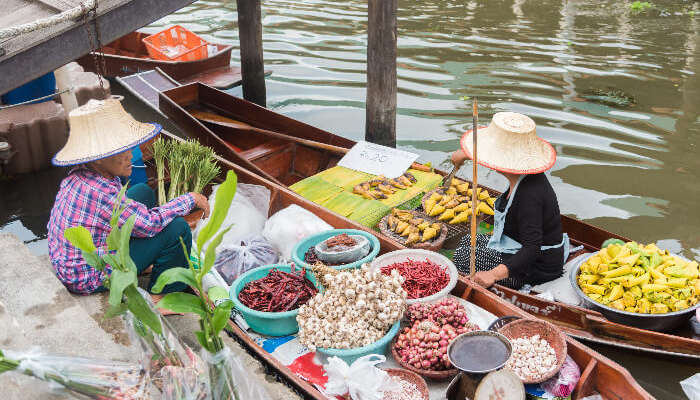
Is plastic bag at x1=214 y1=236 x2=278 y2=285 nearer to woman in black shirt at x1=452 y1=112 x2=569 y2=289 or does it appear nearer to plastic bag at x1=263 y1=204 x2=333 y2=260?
plastic bag at x1=263 y1=204 x2=333 y2=260

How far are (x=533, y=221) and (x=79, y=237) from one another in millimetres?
2801

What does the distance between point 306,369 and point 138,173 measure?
3022 millimetres

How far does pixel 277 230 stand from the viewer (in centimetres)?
418

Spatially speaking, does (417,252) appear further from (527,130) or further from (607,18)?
(607,18)

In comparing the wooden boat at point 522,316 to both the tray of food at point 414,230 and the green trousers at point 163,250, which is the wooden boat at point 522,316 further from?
the green trousers at point 163,250

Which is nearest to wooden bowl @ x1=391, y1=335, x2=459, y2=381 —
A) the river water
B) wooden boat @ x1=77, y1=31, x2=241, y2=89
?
the river water

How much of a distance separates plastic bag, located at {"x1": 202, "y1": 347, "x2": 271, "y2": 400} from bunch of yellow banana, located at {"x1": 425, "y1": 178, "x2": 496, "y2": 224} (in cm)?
276

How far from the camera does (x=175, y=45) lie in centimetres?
1080

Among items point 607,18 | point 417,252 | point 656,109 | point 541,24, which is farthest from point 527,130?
point 607,18

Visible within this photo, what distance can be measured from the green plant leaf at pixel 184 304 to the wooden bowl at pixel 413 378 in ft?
4.31

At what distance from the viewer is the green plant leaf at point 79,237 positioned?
6.34 ft

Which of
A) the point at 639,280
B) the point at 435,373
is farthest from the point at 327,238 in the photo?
the point at 639,280

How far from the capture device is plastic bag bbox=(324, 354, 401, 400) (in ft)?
9.00

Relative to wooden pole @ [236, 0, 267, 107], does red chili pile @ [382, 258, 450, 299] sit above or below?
below
